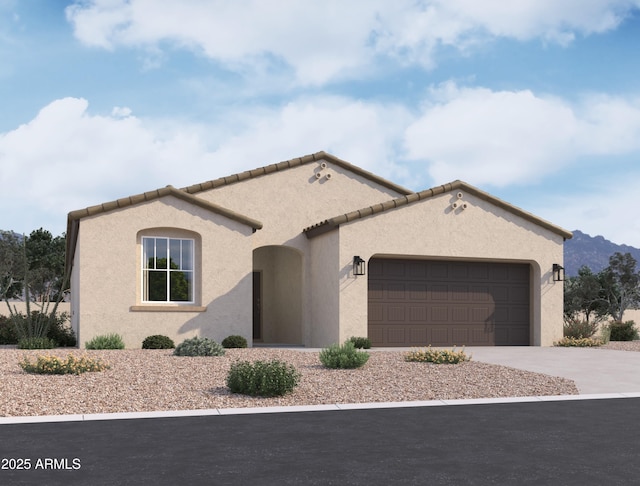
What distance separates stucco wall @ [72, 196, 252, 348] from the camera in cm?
2130

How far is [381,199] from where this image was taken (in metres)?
27.0

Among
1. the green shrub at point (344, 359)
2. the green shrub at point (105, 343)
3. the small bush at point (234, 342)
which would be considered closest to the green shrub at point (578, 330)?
the small bush at point (234, 342)

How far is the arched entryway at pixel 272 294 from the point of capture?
2655cm

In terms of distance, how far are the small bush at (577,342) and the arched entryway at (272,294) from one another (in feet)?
29.5

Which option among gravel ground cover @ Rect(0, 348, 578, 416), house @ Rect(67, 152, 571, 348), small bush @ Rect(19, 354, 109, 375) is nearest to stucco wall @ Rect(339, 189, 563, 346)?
house @ Rect(67, 152, 571, 348)

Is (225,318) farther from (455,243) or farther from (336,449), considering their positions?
(336,449)

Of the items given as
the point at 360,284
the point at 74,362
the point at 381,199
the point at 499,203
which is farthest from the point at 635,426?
the point at 381,199

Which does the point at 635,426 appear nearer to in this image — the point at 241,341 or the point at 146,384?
the point at 146,384

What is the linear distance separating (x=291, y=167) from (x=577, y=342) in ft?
35.8

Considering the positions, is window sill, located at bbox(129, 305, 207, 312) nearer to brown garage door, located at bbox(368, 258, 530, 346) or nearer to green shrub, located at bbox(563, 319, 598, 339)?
brown garage door, located at bbox(368, 258, 530, 346)

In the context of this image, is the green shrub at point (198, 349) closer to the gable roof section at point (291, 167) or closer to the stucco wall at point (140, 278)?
the stucco wall at point (140, 278)

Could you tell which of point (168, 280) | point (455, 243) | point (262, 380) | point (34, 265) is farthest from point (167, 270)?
point (34, 265)

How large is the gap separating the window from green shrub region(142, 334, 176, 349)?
1393 millimetres

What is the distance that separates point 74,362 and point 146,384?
6.38 feet
